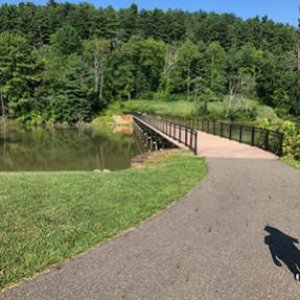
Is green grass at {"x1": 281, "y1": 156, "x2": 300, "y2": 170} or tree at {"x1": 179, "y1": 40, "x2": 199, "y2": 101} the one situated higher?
tree at {"x1": 179, "y1": 40, "x2": 199, "y2": 101}

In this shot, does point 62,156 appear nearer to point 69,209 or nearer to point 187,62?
point 69,209

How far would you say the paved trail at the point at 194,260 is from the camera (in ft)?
18.4

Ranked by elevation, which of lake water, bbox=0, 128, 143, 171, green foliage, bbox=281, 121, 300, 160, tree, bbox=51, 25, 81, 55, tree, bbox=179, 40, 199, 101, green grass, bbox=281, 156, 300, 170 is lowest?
lake water, bbox=0, 128, 143, 171

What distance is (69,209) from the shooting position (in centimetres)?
942

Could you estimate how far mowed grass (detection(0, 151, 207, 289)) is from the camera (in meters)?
6.87

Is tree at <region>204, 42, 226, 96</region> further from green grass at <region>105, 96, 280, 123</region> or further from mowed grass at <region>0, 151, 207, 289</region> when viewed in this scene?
mowed grass at <region>0, 151, 207, 289</region>

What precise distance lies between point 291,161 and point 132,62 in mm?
82291

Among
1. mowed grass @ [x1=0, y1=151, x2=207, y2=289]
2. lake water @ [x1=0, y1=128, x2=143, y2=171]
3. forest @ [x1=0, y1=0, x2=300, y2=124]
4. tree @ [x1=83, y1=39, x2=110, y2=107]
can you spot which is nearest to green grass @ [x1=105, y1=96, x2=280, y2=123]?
forest @ [x1=0, y1=0, x2=300, y2=124]

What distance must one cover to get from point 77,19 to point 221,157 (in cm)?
13143

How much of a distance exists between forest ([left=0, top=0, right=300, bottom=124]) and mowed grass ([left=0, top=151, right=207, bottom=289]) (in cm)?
4428

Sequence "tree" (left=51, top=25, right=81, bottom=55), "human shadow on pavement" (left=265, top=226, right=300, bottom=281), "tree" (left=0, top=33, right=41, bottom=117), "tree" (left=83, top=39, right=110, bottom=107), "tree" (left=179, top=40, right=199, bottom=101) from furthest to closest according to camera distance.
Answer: "tree" (left=51, top=25, right=81, bottom=55) < "tree" (left=179, top=40, right=199, bottom=101) < "tree" (left=83, top=39, right=110, bottom=107) < "tree" (left=0, top=33, right=41, bottom=117) < "human shadow on pavement" (left=265, top=226, right=300, bottom=281)

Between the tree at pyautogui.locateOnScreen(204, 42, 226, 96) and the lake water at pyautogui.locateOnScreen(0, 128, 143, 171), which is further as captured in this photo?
the tree at pyautogui.locateOnScreen(204, 42, 226, 96)

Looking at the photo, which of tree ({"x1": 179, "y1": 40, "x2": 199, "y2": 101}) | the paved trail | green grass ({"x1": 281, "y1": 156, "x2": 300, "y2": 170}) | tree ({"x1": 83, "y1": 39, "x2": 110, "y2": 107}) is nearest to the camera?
the paved trail

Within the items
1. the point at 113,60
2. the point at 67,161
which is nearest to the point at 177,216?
the point at 67,161
